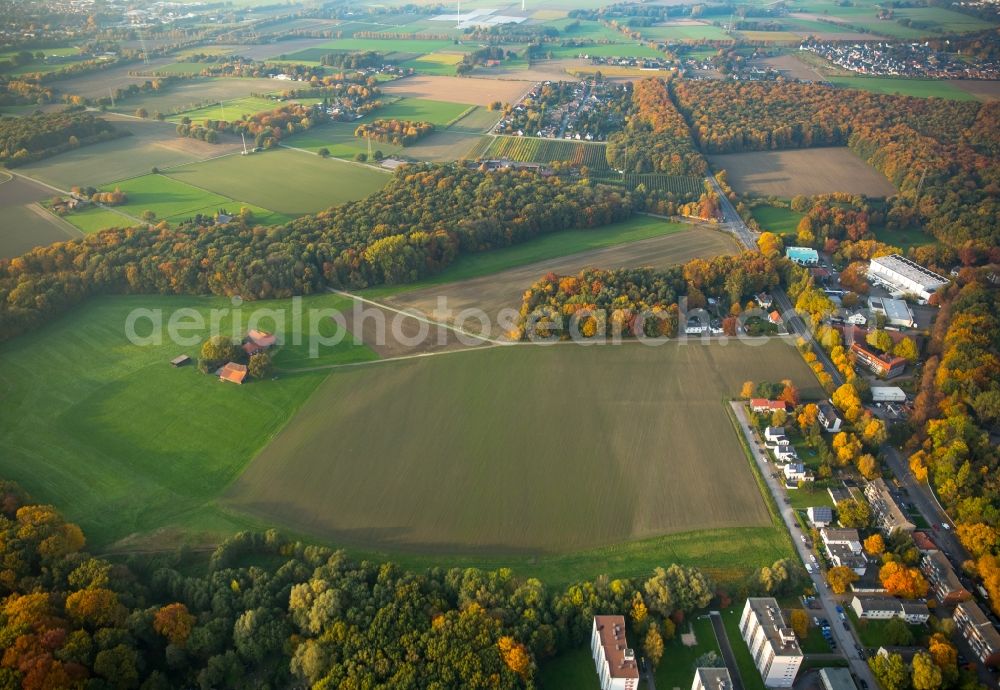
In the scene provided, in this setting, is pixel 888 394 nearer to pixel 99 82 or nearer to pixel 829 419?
pixel 829 419

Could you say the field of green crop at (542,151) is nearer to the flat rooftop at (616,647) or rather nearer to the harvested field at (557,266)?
the harvested field at (557,266)

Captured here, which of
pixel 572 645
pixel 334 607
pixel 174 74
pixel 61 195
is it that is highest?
pixel 174 74

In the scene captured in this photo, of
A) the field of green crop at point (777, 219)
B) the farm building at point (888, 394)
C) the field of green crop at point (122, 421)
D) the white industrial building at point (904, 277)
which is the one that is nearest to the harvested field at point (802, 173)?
the field of green crop at point (777, 219)

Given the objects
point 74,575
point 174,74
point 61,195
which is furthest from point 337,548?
point 174,74

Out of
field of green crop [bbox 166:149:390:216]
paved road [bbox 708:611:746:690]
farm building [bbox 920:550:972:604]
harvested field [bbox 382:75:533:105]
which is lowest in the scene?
paved road [bbox 708:611:746:690]

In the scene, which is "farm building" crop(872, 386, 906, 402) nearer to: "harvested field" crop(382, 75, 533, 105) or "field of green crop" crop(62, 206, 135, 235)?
"field of green crop" crop(62, 206, 135, 235)

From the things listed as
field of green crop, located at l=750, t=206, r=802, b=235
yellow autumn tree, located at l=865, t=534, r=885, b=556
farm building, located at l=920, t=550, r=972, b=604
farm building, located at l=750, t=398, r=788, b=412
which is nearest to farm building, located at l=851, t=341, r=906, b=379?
farm building, located at l=750, t=398, r=788, b=412

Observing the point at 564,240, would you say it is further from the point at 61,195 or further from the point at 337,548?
the point at 61,195
